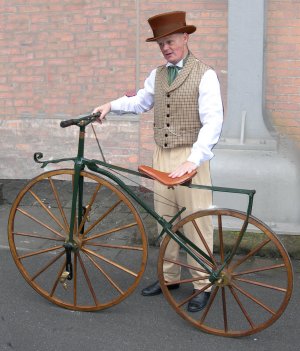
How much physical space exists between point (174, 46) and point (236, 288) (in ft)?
4.85

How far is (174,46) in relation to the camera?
3998mm

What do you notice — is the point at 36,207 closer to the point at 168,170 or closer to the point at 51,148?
the point at 51,148

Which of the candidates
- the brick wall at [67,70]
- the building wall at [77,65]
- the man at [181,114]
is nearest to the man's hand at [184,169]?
the man at [181,114]

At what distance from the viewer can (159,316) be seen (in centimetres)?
420

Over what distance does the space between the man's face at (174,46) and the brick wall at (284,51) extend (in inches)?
86.1

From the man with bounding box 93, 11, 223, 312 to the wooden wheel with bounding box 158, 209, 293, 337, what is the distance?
0.39ft

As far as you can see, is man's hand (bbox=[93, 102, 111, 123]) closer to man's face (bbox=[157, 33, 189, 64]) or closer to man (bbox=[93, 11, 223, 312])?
man (bbox=[93, 11, 223, 312])

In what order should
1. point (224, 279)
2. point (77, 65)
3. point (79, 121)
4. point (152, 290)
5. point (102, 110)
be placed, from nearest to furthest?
point (224, 279) → point (79, 121) → point (102, 110) → point (152, 290) → point (77, 65)

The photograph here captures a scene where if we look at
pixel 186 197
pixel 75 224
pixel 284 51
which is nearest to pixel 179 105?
pixel 186 197

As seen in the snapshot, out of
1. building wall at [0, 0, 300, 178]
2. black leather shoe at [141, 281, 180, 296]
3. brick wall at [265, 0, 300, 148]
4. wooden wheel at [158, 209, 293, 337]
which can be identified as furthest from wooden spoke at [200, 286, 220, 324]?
building wall at [0, 0, 300, 178]

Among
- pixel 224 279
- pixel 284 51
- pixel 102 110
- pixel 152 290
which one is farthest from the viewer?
pixel 284 51

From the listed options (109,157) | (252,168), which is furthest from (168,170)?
(109,157)

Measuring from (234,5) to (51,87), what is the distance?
271 cm

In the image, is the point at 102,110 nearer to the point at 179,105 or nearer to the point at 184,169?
the point at 179,105
